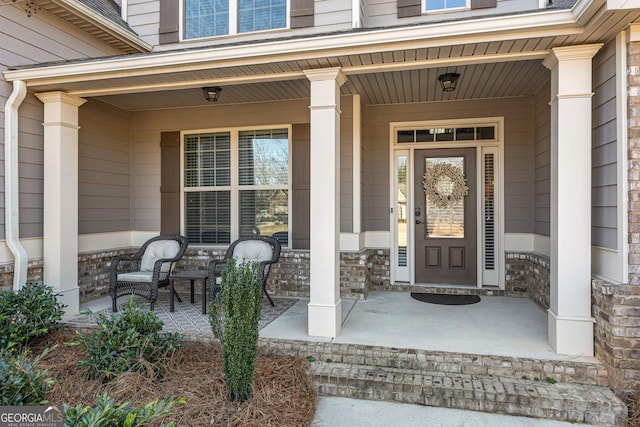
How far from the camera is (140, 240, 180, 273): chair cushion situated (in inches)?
191

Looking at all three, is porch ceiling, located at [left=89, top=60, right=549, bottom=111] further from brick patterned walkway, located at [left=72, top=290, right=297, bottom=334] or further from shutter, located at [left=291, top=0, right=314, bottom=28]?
brick patterned walkway, located at [left=72, top=290, right=297, bottom=334]

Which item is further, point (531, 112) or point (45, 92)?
point (531, 112)

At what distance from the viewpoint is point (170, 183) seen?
5.46 m

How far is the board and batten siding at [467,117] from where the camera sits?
188 inches

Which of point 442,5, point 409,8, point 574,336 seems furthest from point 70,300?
point 442,5

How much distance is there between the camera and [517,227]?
482cm

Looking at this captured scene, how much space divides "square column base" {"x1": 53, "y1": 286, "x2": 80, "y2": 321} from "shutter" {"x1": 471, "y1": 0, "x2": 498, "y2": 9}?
17.9ft

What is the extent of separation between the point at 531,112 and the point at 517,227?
142cm

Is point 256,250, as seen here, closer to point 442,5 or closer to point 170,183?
point 170,183

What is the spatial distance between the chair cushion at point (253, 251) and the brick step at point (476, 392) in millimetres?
1890

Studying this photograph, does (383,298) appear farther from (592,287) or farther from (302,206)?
(592,287)

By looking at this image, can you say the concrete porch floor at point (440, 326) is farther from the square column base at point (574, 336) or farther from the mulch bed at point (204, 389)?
the mulch bed at point (204, 389)

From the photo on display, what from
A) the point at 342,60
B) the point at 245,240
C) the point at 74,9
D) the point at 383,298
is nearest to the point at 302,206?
the point at 245,240

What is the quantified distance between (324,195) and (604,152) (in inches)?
85.9
